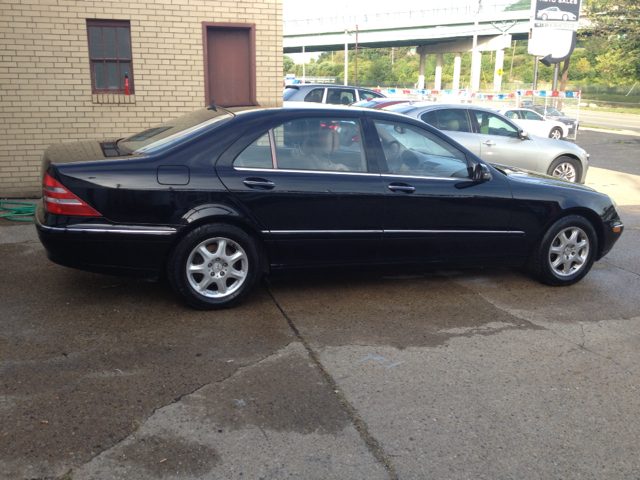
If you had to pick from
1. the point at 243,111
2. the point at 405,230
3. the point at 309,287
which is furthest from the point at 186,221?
the point at 405,230

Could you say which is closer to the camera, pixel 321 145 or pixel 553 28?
pixel 321 145

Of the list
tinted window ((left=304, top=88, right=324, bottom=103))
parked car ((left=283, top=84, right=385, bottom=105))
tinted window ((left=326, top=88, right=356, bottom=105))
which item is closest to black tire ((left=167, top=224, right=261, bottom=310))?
parked car ((left=283, top=84, right=385, bottom=105))

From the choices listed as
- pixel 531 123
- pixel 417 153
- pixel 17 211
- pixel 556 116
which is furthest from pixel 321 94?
pixel 556 116

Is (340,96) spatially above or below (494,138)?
above

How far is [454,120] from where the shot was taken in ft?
33.2

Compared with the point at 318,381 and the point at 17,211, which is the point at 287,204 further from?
the point at 17,211

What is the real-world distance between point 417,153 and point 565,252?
5.89 feet

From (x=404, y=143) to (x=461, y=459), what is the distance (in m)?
2.98

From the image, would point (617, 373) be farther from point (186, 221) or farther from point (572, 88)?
point (572, 88)

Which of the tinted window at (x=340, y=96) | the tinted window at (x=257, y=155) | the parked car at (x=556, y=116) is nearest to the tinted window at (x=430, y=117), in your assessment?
the tinted window at (x=257, y=155)

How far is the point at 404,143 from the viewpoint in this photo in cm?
543

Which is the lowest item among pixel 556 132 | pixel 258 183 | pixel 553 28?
pixel 556 132

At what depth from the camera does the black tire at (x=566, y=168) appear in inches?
434

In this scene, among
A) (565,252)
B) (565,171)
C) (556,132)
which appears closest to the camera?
(565,252)
